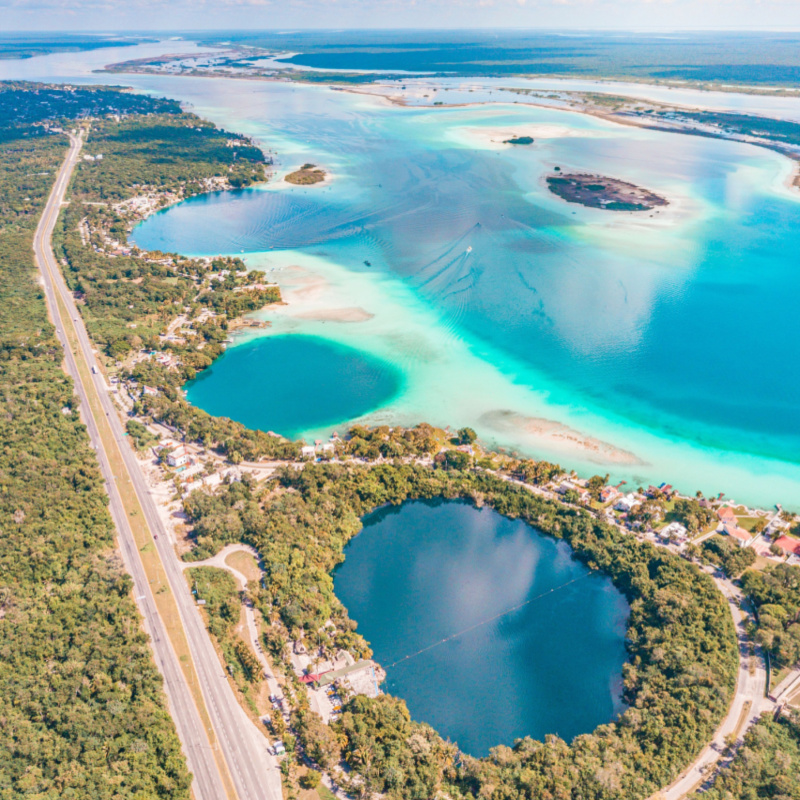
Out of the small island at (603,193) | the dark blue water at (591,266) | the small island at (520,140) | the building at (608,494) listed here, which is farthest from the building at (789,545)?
the small island at (520,140)

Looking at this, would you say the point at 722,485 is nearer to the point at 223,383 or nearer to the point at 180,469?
the point at 180,469

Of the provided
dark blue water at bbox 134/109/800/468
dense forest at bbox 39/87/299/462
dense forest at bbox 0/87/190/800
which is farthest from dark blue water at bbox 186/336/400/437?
dark blue water at bbox 134/109/800/468

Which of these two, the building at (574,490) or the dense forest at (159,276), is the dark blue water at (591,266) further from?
the building at (574,490)

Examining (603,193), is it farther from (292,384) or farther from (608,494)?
(608,494)

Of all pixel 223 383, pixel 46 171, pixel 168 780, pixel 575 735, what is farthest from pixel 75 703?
pixel 46 171

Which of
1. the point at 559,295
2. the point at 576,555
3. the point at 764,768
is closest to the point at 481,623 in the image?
the point at 576,555

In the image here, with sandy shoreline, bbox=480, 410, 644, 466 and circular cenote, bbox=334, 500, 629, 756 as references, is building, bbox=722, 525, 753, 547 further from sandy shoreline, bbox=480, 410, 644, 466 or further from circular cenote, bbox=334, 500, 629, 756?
circular cenote, bbox=334, 500, 629, 756
